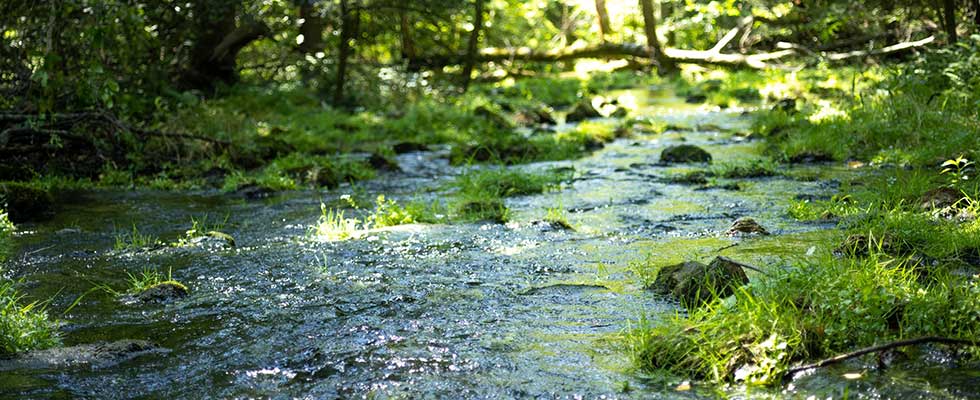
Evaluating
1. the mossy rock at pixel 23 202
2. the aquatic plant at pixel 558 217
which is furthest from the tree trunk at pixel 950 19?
the mossy rock at pixel 23 202

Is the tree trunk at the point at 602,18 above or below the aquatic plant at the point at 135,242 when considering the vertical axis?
above

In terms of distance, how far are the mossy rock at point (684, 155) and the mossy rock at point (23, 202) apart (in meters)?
6.58

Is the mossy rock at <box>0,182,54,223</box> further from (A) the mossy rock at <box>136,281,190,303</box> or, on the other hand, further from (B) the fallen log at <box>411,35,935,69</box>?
(B) the fallen log at <box>411,35,935,69</box>

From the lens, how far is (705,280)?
5.04 meters

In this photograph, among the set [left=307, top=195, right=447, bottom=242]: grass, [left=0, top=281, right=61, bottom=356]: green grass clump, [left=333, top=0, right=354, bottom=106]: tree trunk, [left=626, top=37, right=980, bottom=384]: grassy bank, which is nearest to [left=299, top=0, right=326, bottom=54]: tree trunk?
[left=333, top=0, right=354, bottom=106]: tree trunk

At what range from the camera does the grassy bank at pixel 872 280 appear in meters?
4.18

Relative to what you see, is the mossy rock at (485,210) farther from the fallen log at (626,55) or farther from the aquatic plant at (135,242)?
the fallen log at (626,55)

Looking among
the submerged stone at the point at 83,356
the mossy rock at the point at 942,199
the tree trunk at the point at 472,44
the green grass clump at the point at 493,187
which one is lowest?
the green grass clump at the point at 493,187

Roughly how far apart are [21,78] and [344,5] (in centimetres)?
619

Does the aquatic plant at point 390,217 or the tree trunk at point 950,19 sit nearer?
the aquatic plant at point 390,217

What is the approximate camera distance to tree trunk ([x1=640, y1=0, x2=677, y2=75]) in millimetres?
22703

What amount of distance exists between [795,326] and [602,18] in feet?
77.7

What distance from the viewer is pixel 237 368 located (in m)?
4.48

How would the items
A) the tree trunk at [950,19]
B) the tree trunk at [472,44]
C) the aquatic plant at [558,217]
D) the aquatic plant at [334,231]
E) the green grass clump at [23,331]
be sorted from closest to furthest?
the green grass clump at [23,331] < the aquatic plant at [334,231] < the aquatic plant at [558,217] < the tree trunk at [950,19] < the tree trunk at [472,44]
